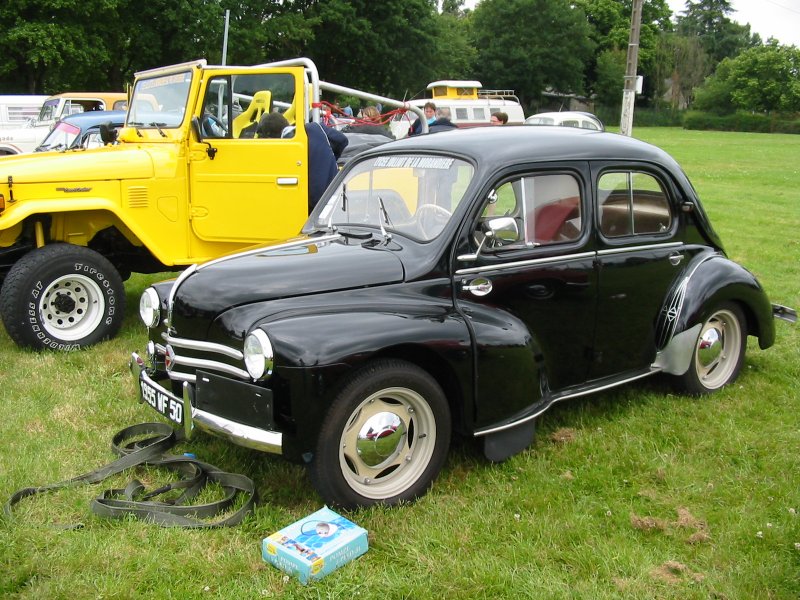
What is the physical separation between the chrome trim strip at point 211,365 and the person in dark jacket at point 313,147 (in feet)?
9.52

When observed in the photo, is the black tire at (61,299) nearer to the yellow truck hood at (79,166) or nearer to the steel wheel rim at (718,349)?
the yellow truck hood at (79,166)

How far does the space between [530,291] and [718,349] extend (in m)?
1.73

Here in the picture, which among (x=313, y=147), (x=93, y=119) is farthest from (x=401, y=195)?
(x=93, y=119)

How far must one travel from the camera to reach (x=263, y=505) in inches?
137

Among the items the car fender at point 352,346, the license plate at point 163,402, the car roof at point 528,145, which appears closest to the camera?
the car fender at point 352,346

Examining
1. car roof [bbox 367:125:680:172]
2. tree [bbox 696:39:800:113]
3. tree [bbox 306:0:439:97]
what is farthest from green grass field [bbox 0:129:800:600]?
tree [bbox 696:39:800:113]

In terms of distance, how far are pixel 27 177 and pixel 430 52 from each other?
36.1m

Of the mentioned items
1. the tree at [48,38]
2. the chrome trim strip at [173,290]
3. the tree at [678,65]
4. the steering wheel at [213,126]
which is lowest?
the chrome trim strip at [173,290]

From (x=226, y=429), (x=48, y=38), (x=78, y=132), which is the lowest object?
(x=226, y=429)

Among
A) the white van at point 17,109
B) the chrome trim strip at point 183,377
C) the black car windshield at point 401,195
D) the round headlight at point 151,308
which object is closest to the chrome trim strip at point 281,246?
the black car windshield at point 401,195

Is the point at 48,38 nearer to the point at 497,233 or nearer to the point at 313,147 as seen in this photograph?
the point at 313,147

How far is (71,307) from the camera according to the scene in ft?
19.5

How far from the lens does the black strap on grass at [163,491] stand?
3334mm

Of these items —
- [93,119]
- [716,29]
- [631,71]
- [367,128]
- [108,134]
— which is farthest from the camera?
[716,29]
